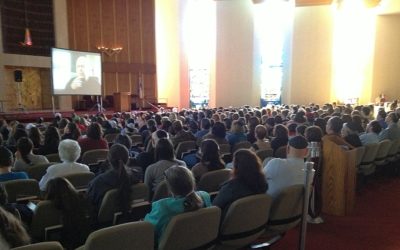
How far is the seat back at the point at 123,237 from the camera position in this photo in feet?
5.61

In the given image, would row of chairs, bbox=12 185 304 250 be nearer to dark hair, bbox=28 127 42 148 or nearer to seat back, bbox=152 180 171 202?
seat back, bbox=152 180 171 202

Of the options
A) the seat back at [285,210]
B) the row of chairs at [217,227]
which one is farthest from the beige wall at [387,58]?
the row of chairs at [217,227]

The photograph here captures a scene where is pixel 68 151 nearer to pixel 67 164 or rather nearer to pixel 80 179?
pixel 67 164

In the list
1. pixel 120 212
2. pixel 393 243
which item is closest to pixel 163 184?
pixel 120 212

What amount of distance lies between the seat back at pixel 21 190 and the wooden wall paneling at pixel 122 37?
17.0m

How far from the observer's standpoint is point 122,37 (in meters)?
19.8

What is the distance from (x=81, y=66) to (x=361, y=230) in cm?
1397

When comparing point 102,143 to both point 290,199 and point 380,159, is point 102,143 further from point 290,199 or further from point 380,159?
point 380,159

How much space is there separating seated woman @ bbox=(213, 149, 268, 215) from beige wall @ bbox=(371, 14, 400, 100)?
19978 millimetres

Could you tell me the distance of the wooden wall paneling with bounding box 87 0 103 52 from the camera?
18562mm

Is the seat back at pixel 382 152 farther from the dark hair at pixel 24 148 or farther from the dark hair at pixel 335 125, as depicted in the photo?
the dark hair at pixel 24 148

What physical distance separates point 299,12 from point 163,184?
17.4 meters

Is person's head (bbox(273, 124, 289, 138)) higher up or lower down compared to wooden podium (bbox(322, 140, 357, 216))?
higher up

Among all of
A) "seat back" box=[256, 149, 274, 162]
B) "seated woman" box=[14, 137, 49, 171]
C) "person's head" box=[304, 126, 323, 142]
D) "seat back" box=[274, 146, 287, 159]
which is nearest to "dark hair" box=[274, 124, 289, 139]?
"seat back" box=[274, 146, 287, 159]
